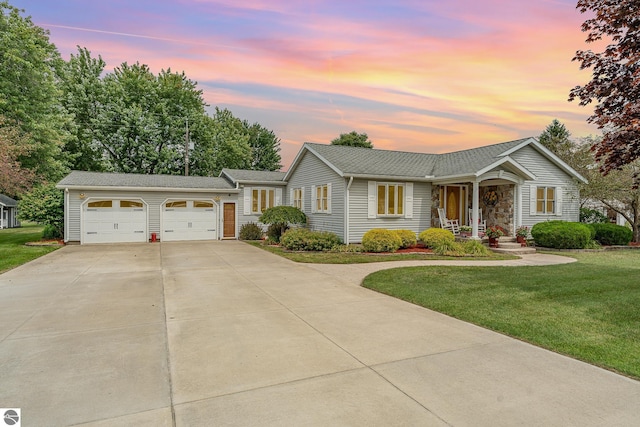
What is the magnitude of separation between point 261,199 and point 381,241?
29.9 ft

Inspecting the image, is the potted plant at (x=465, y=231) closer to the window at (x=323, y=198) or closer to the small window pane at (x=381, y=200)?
the small window pane at (x=381, y=200)

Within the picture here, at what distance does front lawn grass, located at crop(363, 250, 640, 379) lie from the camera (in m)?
4.53

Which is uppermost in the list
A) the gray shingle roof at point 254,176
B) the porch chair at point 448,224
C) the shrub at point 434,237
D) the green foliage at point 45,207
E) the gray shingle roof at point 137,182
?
the gray shingle roof at point 254,176

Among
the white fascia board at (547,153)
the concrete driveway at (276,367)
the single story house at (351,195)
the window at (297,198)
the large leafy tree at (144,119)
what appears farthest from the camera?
the large leafy tree at (144,119)

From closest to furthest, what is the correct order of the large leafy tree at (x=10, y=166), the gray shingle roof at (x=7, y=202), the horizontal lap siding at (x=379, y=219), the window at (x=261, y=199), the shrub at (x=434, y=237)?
the large leafy tree at (x=10, y=166), the shrub at (x=434, y=237), the horizontal lap siding at (x=379, y=219), the window at (x=261, y=199), the gray shingle roof at (x=7, y=202)

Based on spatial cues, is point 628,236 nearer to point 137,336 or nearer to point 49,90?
point 137,336

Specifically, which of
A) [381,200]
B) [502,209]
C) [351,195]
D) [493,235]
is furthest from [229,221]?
[502,209]

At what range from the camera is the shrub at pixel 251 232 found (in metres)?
19.7

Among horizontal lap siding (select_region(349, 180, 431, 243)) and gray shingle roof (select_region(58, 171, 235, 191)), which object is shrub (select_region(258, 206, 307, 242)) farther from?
gray shingle roof (select_region(58, 171, 235, 191))

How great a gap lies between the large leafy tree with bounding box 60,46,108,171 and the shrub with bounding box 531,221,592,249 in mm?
30048

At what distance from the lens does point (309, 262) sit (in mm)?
11656

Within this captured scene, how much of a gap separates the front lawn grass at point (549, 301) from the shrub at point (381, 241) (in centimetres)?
392

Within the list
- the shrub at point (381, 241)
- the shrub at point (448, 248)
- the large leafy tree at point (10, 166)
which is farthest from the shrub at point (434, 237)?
the large leafy tree at point (10, 166)

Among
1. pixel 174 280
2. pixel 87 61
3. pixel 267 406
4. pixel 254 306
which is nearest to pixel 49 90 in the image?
pixel 87 61
